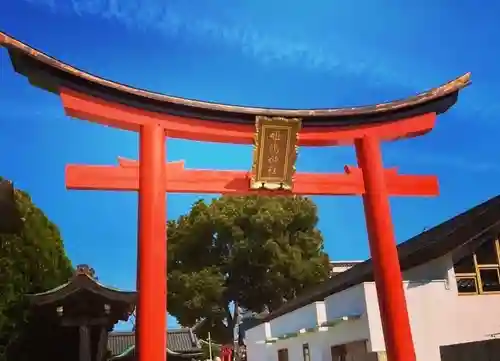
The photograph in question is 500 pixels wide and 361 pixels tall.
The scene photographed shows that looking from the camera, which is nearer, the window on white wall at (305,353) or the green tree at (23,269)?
the green tree at (23,269)

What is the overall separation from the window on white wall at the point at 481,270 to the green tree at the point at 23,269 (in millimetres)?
9971

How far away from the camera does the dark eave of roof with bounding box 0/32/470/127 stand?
808 cm

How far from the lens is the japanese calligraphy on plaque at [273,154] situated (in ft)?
31.1

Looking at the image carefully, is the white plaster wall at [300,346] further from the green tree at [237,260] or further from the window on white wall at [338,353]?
the green tree at [237,260]

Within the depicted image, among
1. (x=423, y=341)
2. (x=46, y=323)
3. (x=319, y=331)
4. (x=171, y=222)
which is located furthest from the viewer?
(x=171, y=222)

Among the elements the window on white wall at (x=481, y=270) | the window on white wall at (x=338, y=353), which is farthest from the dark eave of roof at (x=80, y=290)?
the window on white wall at (x=481, y=270)

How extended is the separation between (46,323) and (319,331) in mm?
8802

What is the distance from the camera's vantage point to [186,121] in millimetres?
9250

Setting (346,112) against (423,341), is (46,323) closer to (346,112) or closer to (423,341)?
(346,112)

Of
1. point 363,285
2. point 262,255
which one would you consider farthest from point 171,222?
point 363,285

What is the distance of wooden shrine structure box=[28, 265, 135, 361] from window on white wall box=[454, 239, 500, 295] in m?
8.25

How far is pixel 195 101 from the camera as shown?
925 centimetres

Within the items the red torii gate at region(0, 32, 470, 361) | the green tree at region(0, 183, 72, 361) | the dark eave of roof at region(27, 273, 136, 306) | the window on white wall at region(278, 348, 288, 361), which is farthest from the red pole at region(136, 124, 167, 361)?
the window on white wall at region(278, 348, 288, 361)

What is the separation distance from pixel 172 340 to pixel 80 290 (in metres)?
14.7
